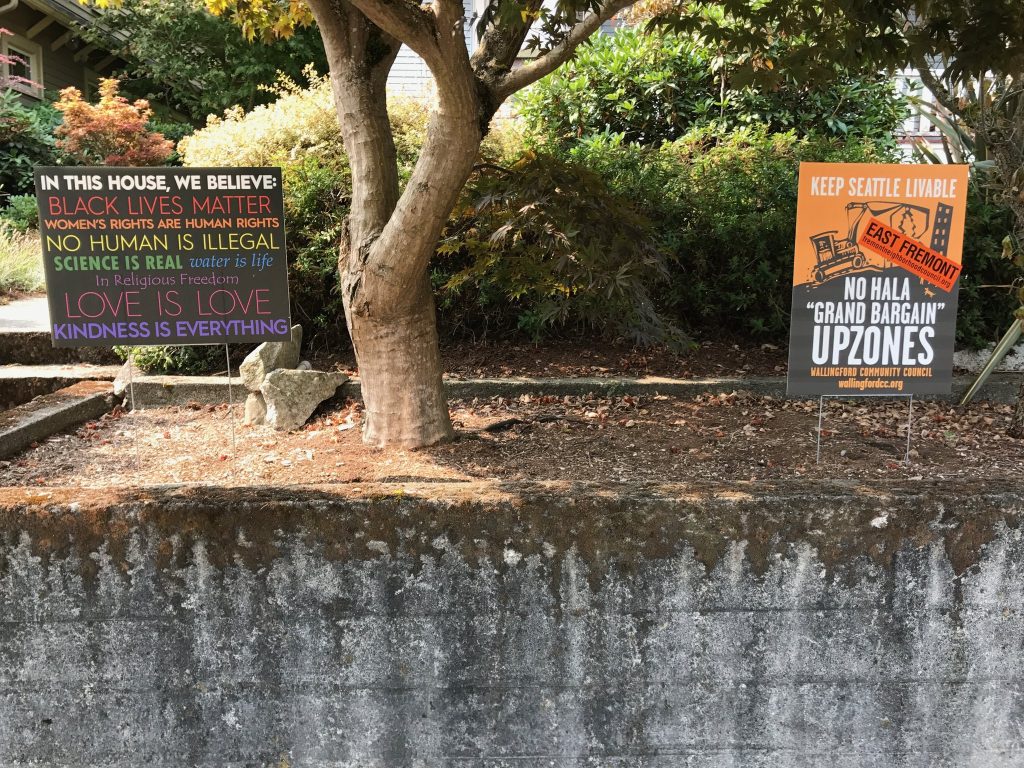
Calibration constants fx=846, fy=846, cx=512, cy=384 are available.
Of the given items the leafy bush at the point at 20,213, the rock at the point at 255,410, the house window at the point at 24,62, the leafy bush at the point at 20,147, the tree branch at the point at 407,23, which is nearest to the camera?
the tree branch at the point at 407,23

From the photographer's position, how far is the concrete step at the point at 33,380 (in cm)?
669

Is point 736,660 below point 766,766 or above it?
above

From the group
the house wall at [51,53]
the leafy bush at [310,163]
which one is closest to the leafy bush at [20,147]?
the house wall at [51,53]

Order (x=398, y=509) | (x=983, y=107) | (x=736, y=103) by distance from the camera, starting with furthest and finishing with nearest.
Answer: (x=736, y=103), (x=983, y=107), (x=398, y=509)

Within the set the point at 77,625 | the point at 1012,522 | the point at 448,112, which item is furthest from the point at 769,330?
the point at 77,625

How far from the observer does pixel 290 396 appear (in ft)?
19.6

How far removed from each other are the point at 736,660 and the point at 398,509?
1.02 meters

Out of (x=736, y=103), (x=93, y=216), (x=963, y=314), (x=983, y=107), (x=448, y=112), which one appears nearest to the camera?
(x=448, y=112)

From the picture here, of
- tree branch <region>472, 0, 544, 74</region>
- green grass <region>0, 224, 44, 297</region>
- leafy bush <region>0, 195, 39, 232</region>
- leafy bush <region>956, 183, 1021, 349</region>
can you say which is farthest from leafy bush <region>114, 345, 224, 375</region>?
leafy bush <region>0, 195, 39, 232</region>

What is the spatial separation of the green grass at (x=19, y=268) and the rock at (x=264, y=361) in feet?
13.8

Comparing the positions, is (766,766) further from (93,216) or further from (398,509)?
(93,216)

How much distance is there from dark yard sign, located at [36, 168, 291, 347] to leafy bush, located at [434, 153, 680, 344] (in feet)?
4.39

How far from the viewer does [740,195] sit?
7320 mm

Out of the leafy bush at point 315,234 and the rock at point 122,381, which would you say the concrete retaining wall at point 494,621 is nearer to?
the rock at point 122,381
